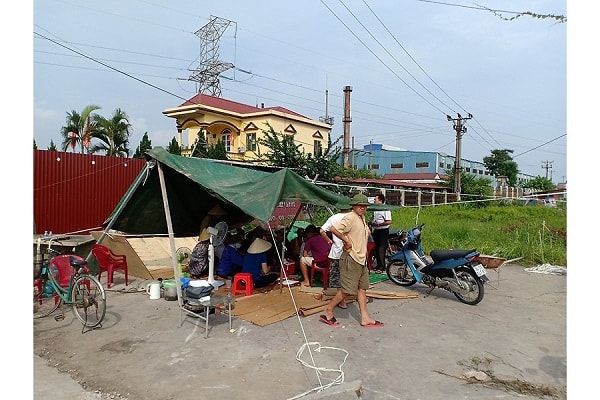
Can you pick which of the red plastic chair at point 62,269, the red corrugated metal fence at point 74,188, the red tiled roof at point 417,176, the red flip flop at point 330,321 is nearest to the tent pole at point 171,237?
the red plastic chair at point 62,269

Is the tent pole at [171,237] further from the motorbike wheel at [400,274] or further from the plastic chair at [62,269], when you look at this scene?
the motorbike wheel at [400,274]

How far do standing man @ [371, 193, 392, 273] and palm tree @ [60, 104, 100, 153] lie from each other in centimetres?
1543

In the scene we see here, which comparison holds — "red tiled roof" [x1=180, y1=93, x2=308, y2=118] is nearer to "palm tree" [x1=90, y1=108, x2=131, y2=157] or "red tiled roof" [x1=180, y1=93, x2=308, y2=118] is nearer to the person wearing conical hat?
"palm tree" [x1=90, y1=108, x2=131, y2=157]

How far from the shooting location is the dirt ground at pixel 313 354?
11.7ft

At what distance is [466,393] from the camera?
350 centimetres

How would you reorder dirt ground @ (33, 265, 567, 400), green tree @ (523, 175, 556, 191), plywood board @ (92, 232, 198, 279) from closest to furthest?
dirt ground @ (33, 265, 567, 400)
plywood board @ (92, 232, 198, 279)
green tree @ (523, 175, 556, 191)

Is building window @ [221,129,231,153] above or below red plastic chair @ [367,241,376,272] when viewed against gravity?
above

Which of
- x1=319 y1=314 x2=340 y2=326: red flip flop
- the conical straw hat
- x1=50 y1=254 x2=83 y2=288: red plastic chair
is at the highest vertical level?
the conical straw hat

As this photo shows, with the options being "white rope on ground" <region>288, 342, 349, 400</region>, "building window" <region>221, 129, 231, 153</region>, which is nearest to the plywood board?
"white rope on ground" <region>288, 342, 349, 400</region>

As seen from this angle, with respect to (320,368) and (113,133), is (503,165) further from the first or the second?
(320,368)

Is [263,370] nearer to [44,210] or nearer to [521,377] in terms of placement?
[521,377]

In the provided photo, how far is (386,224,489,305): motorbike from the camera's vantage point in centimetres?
621

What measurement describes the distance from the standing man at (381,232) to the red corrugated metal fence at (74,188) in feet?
18.6

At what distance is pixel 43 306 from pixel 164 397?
3421 millimetres
